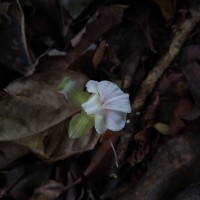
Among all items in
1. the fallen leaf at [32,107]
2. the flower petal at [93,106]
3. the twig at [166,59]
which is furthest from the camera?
the twig at [166,59]

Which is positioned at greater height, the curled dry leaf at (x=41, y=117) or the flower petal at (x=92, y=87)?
the flower petal at (x=92, y=87)

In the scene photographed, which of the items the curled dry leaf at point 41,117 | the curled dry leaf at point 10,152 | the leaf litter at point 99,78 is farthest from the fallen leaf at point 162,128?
the curled dry leaf at point 10,152

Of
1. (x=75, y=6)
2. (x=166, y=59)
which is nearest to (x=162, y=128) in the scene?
(x=166, y=59)

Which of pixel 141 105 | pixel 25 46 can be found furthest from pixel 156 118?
pixel 25 46

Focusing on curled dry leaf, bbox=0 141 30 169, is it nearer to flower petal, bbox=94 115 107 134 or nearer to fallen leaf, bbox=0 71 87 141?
fallen leaf, bbox=0 71 87 141

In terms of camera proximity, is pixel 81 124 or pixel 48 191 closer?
pixel 81 124

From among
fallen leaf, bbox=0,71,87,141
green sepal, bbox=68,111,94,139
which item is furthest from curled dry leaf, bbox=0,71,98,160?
green sepal, bbox=68,111,94,139

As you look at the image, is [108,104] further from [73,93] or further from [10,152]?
[10,152]

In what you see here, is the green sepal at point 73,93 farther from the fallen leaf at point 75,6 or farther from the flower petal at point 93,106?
the fallen leaf at point 75,6
